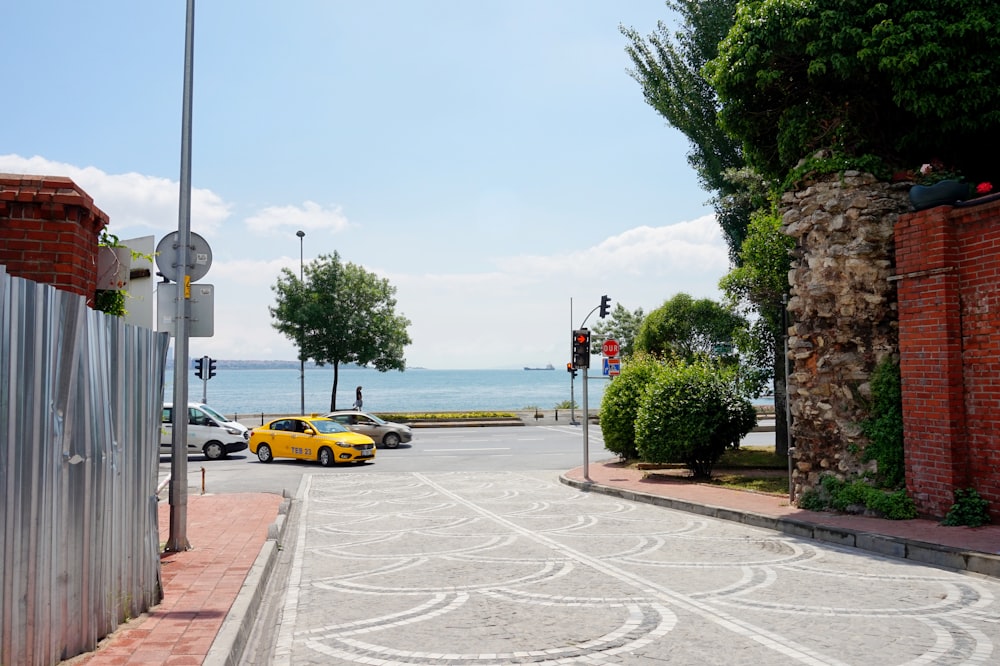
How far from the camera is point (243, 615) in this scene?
646cm

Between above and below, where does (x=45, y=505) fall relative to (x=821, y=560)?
above

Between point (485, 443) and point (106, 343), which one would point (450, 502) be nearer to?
point (106, 343)

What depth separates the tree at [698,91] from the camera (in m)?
22.7

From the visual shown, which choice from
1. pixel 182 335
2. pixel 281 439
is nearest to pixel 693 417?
pixel 182 335

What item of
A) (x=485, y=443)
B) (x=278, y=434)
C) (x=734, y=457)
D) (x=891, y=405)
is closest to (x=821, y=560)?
(x=891, y=405)

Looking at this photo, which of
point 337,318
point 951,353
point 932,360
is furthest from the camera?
point 337,318

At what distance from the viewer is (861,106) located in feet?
41.4

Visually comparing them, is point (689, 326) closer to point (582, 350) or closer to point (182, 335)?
point (582, 350)

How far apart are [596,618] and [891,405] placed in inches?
289

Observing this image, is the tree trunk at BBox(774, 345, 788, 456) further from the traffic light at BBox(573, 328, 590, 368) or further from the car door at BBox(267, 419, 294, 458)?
the car door at BBox(267, 419, 294, 458)

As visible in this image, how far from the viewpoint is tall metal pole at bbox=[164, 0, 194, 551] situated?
373 inches

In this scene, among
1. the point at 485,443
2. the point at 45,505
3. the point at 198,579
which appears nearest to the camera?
the point at 45,505

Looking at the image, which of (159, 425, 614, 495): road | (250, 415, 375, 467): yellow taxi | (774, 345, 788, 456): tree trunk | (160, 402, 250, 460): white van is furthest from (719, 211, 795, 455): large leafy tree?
(160, 402, 250, 460): white van

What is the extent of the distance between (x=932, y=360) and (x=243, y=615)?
31.3 ft
